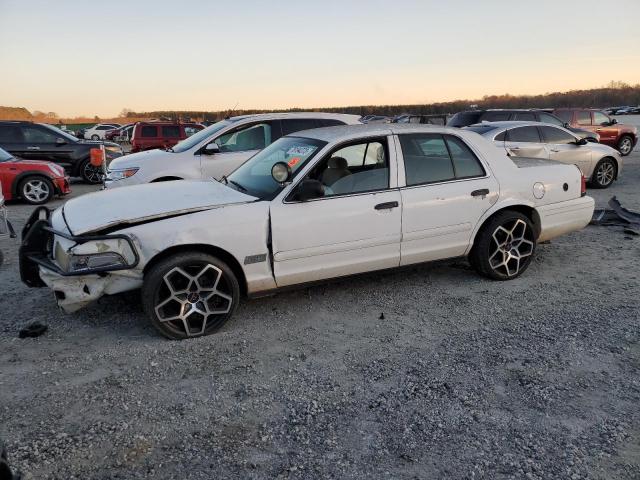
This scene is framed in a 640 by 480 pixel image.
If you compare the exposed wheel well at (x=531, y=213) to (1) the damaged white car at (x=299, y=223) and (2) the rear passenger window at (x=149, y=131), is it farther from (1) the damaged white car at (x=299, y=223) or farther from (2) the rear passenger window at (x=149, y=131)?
(2) the rear passenger window at (x=149, y=131)

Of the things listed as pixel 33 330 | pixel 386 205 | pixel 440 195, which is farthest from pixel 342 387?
pixel 33 330

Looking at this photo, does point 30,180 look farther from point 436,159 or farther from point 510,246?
point 510,246

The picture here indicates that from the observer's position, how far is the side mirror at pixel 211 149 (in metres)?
7.78

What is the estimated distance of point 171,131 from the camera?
18250 millimetres

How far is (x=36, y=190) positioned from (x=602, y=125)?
17181mm

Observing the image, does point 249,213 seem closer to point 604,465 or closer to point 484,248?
point 484,248

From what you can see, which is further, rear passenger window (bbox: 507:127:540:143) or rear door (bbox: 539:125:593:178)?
rear door (bbox: 539:125:593:178)

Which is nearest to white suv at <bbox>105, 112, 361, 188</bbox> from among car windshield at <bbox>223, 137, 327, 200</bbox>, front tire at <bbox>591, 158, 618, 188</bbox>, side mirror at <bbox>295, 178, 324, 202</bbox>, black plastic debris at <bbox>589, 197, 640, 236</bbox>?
car windshield at <bbox>223, 137, 327, 200</bbox>

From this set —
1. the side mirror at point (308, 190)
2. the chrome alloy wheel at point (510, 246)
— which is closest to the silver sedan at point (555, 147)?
the chrome alloy wheel at point (510, 246)

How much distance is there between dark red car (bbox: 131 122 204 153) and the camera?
1705cm

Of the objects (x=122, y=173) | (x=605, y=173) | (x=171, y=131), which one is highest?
(x=171, y=131)

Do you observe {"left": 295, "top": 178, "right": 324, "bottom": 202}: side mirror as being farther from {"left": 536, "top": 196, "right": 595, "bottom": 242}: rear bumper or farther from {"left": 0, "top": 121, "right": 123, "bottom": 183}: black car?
{"left": 0, "top": 121, "right": 123, "bottom": 183}: black car

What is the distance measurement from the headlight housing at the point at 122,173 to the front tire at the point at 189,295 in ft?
14.6

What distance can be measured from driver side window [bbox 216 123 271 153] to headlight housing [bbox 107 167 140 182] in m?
1.38
